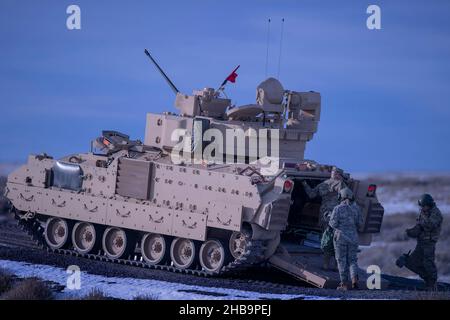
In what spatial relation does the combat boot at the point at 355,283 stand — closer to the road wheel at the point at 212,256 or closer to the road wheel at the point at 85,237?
the road wheel at the point at 212,256

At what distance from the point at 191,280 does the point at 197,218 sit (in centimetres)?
167

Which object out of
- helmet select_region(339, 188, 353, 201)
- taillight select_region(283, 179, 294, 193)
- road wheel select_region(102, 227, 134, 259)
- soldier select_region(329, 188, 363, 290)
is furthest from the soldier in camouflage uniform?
road wheel select_region(102, 227, 134, 259)

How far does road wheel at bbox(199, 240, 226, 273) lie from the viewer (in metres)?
22.6

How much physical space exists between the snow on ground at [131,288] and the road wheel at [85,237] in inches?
116

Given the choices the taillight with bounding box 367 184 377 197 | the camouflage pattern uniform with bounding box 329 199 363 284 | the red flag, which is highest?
the red flag

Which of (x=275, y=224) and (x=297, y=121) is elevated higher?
(x=297, y=121)

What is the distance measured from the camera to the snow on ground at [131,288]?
19.0 metres

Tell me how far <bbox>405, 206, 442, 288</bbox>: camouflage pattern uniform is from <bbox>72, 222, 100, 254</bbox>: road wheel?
7222mm

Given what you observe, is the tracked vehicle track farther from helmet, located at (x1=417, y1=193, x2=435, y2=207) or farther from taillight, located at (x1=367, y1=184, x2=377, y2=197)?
helmet, located at (x1=417, y1=193, x2=435, y2=207)

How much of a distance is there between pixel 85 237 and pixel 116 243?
99 cm

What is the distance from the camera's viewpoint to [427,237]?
22.4m
